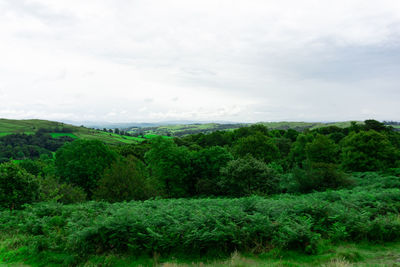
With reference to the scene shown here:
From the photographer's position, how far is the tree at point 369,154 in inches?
1418

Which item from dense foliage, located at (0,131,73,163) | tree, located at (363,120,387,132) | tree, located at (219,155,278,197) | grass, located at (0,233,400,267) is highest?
tree, located at (363,120,387,132)

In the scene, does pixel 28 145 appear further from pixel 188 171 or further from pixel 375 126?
pixel 375 126

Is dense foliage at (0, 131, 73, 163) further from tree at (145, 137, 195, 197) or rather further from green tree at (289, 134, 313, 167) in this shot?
green tree at (289, 134, 313, 167)

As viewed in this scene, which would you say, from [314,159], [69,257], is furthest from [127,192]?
[314,159]

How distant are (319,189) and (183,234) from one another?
835 inches

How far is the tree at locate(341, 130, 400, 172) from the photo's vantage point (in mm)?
36016

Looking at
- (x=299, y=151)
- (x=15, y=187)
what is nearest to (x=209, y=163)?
(x=15, y=187)

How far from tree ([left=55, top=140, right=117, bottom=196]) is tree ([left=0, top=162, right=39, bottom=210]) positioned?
20.5 m

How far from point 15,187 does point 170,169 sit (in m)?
24.1

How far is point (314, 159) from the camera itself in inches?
1900

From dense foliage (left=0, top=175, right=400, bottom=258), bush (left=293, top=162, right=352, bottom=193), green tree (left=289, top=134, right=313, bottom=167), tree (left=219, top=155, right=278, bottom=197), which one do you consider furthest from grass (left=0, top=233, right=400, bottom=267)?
green tree (left=289, top=134, right=313, bottom=167)

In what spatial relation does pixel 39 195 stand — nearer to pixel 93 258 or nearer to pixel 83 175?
pixel 93 258

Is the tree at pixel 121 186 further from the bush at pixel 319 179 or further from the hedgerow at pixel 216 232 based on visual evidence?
the bush at pixel 319 179

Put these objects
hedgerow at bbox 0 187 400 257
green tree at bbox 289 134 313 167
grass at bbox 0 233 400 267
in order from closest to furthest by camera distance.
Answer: grass at bbox 0 233 400 267 → hedgerow at bbox 0 187 400 257 → green tree at bbox 289 134 313 167
